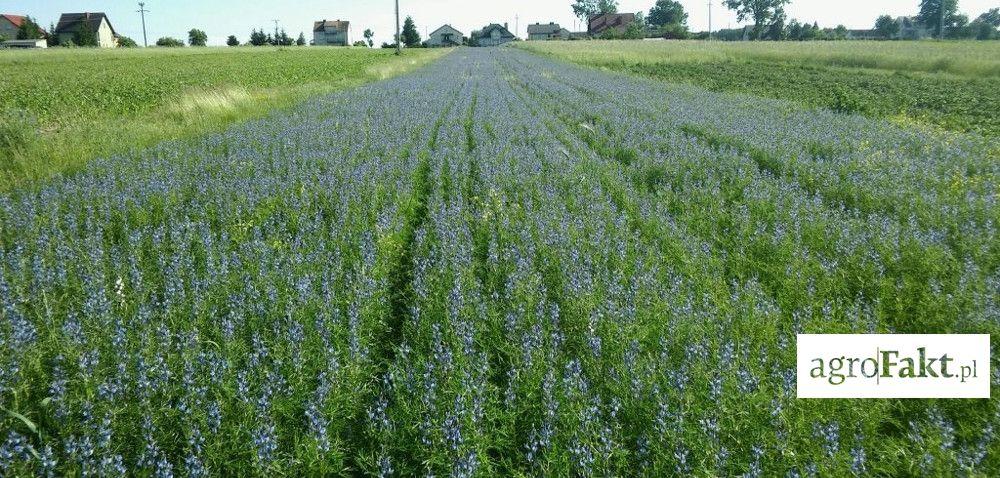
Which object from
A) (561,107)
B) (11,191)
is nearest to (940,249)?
(11,191)

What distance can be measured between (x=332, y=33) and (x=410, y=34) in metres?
50.6

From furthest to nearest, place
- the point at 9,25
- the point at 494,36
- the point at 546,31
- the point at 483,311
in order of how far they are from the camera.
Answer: the point at 546,31
the point at 494,36
the point at 9,25
the point at 483,311

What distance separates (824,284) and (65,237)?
7999 millimetres

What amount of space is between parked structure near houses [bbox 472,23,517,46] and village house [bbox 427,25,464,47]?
196 inches

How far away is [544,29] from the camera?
148m

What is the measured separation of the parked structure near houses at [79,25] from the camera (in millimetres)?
100562

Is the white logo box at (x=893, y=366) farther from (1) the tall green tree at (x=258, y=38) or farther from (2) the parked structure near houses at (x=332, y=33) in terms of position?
(2) the parked structure near houses at (x=332, y=33)

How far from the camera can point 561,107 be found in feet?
59.7

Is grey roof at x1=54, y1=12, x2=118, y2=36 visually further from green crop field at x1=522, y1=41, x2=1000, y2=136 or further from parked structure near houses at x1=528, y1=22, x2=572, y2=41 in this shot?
green crop field at x1=522, y1=41, x2=1000, y2=136

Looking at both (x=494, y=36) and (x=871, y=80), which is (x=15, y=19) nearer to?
(x=494, y=36)

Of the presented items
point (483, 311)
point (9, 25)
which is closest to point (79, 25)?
point (9, 25)

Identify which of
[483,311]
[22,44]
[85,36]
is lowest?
[483,311]

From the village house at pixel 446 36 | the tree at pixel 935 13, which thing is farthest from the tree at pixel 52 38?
the tree at pixel 935 13

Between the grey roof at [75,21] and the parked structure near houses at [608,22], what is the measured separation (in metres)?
97.1
